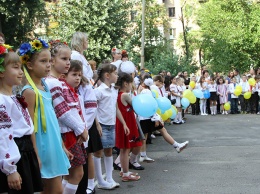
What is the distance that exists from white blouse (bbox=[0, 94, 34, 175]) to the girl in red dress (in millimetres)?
3629

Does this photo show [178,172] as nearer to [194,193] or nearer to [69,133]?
[194,193]

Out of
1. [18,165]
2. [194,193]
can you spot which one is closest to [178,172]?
[194,193]

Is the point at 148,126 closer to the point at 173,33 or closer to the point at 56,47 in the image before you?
the point at 56,47

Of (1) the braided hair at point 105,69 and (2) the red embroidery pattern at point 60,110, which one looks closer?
(2) the red embroidery pattern at point 60,110

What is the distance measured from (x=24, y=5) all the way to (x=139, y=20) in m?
26.4

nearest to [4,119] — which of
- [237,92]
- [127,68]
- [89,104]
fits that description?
[89,104]

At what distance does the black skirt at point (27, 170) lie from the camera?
3850 millimetres

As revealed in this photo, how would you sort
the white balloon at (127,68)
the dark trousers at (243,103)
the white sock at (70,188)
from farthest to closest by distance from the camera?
the dark trousers at (243,103) < the white balloon at (127,68) < the white sock at (70,188)

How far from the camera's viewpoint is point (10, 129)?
3.78 metres

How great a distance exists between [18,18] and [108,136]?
2415 cm

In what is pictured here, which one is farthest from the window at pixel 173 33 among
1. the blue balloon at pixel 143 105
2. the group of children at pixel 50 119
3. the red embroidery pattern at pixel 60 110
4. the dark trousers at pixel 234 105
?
the red embroidery pattern at pixel 60 110

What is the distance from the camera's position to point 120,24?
132ft

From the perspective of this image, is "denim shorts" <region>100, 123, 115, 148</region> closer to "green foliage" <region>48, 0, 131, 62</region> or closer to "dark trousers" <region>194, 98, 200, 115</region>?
"dark trousers" <region>194, 98, 200, 115</region>

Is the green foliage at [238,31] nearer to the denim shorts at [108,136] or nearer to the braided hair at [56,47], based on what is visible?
the denim shorts at [108,136]
